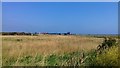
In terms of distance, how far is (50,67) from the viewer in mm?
8203

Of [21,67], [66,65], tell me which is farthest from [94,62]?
[21,67]

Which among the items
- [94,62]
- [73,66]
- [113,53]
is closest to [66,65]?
[73,66]

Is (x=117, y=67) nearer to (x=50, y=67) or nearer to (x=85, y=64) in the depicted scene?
(x=85, y=64)

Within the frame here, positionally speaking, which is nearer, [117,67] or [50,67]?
[117,67]

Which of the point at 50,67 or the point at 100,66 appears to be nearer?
the point at 100,66

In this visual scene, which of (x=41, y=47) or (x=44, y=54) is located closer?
(x=44, y=54)

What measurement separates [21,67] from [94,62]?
201cm

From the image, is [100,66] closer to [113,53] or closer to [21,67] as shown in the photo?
[113,53]

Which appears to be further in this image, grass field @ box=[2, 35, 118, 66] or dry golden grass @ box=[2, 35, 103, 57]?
dry golden grass @ box=[2, 35, 103, 57]

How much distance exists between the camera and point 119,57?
773cm

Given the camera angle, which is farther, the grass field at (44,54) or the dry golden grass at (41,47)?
the dry golden grass at (41,47)

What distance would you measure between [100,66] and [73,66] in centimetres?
72

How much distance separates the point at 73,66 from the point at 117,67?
1.16 meters

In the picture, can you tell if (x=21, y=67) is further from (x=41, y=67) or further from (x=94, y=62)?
(x=94, y=62)
